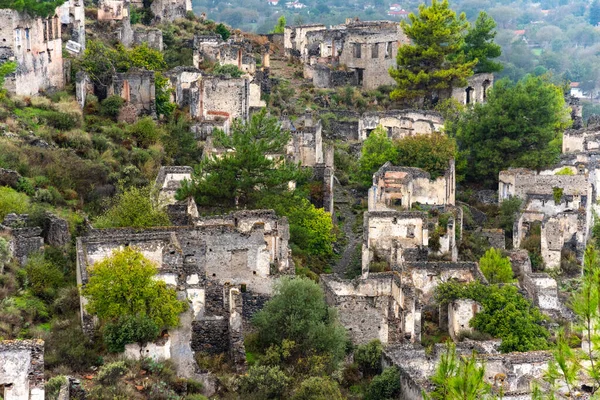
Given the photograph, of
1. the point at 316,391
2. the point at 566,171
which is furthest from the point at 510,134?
the point at 316,391

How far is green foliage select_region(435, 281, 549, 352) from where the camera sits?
1252 inches

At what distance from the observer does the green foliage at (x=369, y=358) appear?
30875 millimetres

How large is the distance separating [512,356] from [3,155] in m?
15.4

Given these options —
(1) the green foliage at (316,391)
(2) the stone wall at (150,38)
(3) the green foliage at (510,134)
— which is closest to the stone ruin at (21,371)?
(1) the green foliage at (316,391)

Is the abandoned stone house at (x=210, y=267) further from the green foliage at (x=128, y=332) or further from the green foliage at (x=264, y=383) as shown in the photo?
the green foliage at (x=264, y=383)

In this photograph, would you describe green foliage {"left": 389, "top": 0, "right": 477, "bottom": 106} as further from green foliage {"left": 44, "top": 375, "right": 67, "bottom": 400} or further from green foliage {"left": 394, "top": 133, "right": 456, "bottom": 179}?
green foliage {"left": 44, "top": 375, "right": 67, "bottom": 400}

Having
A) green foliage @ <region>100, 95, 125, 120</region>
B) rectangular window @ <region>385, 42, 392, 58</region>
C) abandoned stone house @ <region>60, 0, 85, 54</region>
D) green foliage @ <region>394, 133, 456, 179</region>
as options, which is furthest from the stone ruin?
rectangular window @ <region>385, 42, 392, 58</region>

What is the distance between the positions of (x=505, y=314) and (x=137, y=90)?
18028mm

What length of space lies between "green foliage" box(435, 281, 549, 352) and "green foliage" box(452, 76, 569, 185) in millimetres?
15156

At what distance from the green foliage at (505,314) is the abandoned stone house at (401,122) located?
17.7m

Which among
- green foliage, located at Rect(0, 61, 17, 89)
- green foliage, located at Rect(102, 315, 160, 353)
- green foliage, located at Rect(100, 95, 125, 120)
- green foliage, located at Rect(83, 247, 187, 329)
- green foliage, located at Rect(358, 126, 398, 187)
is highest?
green foliage, located at Rect(0, 61, 17, 89)

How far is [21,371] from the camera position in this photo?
22.1 m

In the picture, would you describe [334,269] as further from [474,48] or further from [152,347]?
[474,48]

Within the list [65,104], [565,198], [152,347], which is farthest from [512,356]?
[65,104]
